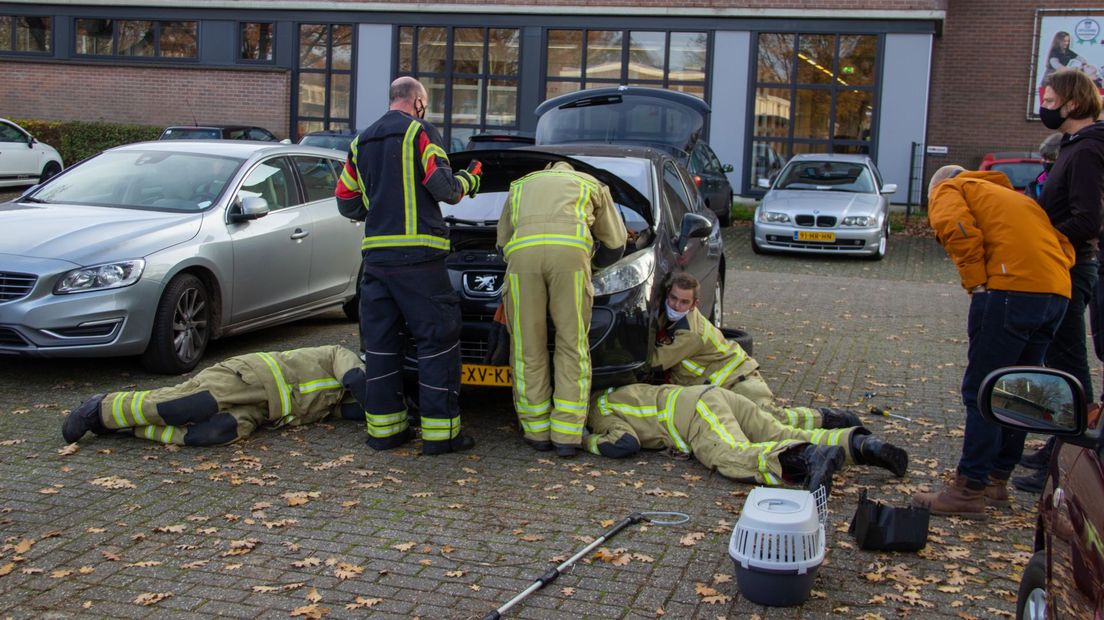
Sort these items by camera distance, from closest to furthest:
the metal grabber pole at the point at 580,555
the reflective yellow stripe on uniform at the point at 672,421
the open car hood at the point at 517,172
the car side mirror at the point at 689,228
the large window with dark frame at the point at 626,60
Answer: the metal grabber pole at the point at 580,555
the reflective yellow stripe on uniform at the point at 672,421
the open car hood at the point at 517,172
the car side mirror at the point at 689,228
the large window with dark frame at the point at 626,60

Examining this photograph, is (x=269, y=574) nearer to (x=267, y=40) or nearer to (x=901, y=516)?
(x=901, y=516)

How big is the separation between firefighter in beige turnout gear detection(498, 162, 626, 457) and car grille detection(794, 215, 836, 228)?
1118 centimetres

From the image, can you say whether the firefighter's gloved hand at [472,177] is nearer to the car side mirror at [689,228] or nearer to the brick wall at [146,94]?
the car side mirror at [689,228]

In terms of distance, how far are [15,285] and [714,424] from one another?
447 cm

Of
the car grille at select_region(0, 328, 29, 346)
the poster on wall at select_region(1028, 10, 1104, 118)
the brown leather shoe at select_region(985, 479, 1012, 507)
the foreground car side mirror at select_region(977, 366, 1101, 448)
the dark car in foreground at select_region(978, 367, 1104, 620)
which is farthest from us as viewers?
the poster on wall at select_region(1028, 10, 1104, 118)

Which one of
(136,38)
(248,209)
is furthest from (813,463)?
(136,38)

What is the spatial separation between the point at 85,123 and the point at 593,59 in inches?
468

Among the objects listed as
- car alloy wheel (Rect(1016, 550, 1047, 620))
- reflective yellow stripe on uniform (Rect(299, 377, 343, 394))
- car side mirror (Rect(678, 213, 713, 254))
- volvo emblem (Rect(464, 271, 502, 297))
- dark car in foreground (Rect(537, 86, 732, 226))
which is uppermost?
dark car in foreground (Rect(537, 86, 732, 226))

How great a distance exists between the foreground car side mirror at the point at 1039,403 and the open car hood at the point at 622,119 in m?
12.9

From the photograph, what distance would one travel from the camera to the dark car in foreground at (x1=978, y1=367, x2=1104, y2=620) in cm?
256

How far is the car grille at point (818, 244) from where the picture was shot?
16938 mm

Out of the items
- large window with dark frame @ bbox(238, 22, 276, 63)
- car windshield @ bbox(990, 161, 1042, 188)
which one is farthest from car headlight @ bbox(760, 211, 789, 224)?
large window with dark frame @ bbox(238, 22, 276, 63)

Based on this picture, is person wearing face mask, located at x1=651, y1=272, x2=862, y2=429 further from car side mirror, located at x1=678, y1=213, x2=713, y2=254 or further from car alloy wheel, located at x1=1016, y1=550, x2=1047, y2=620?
car alloy wheel, located at x1=1016, y1=550, x2=1047, y2=620

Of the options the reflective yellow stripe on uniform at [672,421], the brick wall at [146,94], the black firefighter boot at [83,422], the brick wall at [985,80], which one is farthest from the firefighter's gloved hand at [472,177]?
the brick wall at [146,94]
